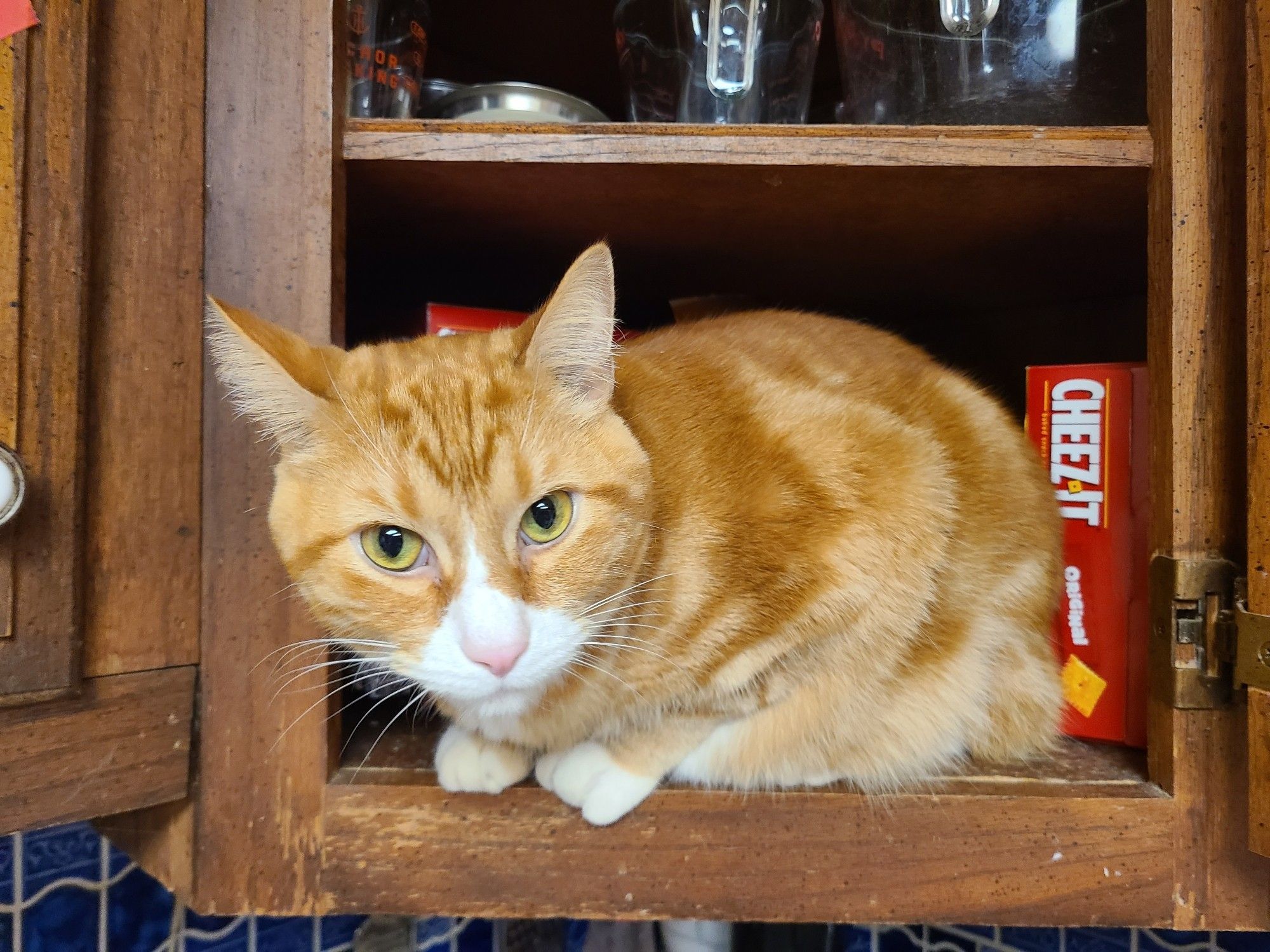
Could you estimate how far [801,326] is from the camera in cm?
87

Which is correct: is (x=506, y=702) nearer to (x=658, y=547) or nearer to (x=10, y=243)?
(x=658, y=547)

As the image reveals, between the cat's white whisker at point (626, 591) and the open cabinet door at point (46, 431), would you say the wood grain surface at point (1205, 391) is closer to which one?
the cat's white whisker at point (626, 591)

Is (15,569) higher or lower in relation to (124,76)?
lower

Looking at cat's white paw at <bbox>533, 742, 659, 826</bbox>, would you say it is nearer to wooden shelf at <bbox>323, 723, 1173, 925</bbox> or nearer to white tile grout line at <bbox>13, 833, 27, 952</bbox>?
wooden shelf at <bbox>323, 723, 1173, 925</bbox>

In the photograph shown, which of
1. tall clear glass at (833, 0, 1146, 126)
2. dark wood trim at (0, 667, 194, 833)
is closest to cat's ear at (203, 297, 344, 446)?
dark wood trim at (0, 667, 194, 833)

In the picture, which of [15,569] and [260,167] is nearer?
[15,569]

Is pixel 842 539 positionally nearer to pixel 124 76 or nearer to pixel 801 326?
pixel 801 326

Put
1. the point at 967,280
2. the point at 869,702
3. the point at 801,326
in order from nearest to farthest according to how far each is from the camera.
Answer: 1. the point at 869,702
2. the point at 801,326
3. the point at 967,280

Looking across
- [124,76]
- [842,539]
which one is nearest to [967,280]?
[842,539]

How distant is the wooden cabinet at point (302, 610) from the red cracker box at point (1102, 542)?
0.08 metres

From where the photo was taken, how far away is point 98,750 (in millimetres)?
582

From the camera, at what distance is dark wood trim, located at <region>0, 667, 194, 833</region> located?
1.79 ft

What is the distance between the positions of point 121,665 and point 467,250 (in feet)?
1.97

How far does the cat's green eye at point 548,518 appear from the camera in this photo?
65 centimetres
